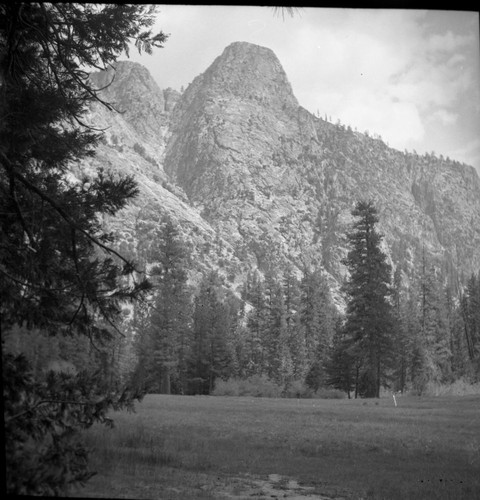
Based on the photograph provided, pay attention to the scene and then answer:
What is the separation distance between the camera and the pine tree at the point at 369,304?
34844 millimetres

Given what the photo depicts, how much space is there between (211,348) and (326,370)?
2220cm

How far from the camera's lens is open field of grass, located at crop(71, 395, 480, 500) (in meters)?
7.85

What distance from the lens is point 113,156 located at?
41.9 ft

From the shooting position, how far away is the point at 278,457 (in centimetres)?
1082

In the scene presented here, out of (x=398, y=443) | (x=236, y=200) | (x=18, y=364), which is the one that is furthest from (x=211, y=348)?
(x=236, y=200)

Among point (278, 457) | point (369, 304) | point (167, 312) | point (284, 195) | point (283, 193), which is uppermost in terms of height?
point (283, 193)

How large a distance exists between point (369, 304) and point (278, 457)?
25758 millimetres

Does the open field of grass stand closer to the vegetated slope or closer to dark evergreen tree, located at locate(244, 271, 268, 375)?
dark evergreen tree, located at locate(244, 271, 268, 375)

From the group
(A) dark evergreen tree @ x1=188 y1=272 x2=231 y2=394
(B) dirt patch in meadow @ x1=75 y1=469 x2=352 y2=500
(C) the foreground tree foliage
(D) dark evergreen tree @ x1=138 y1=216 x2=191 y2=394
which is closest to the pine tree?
(A) dark evergreen tree @ x1=188 y1=272 x2=231 y2=394

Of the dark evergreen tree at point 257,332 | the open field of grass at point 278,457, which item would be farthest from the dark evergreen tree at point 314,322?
the open field of grass at point 278,457

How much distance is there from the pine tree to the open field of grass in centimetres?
1762

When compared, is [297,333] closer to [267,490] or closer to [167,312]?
[167,312]

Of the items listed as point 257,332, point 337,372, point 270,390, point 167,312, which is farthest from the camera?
point 257,332

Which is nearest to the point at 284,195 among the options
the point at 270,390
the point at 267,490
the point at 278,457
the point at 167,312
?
the point at 270,390
